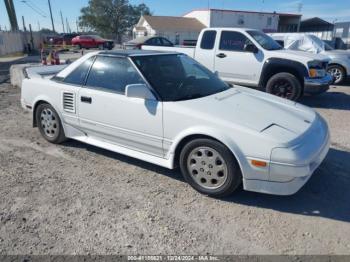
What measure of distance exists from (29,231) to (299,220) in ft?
8.57

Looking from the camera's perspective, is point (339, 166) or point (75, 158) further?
point (75, 158)

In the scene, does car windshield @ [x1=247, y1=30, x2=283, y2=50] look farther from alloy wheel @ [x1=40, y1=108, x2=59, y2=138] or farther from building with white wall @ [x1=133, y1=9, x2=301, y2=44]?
building with white wall @ [x1=133, y1=9, x2=301, y2=44]

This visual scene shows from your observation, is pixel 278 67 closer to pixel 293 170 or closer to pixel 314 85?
pixel 314 85

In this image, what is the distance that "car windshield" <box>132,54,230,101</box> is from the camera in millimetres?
3774

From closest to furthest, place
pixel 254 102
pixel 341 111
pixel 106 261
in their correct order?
pixel 106 261
pixel 254 102
pixel 341 111

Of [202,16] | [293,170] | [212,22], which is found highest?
[202,16]

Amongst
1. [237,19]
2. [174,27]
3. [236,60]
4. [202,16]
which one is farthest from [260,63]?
[202,16]

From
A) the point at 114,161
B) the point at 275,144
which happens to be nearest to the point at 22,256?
the point at 114,161

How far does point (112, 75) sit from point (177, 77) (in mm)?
864

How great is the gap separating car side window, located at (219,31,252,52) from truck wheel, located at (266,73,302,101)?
3.90ft

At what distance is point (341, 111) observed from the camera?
7.43 meters

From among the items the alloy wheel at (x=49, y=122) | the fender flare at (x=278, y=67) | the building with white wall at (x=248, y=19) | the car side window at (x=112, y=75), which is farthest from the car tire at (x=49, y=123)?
the building with white wall at (x=248, y=19)

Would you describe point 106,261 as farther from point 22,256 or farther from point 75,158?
point 75,158

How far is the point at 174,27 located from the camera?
155ft
